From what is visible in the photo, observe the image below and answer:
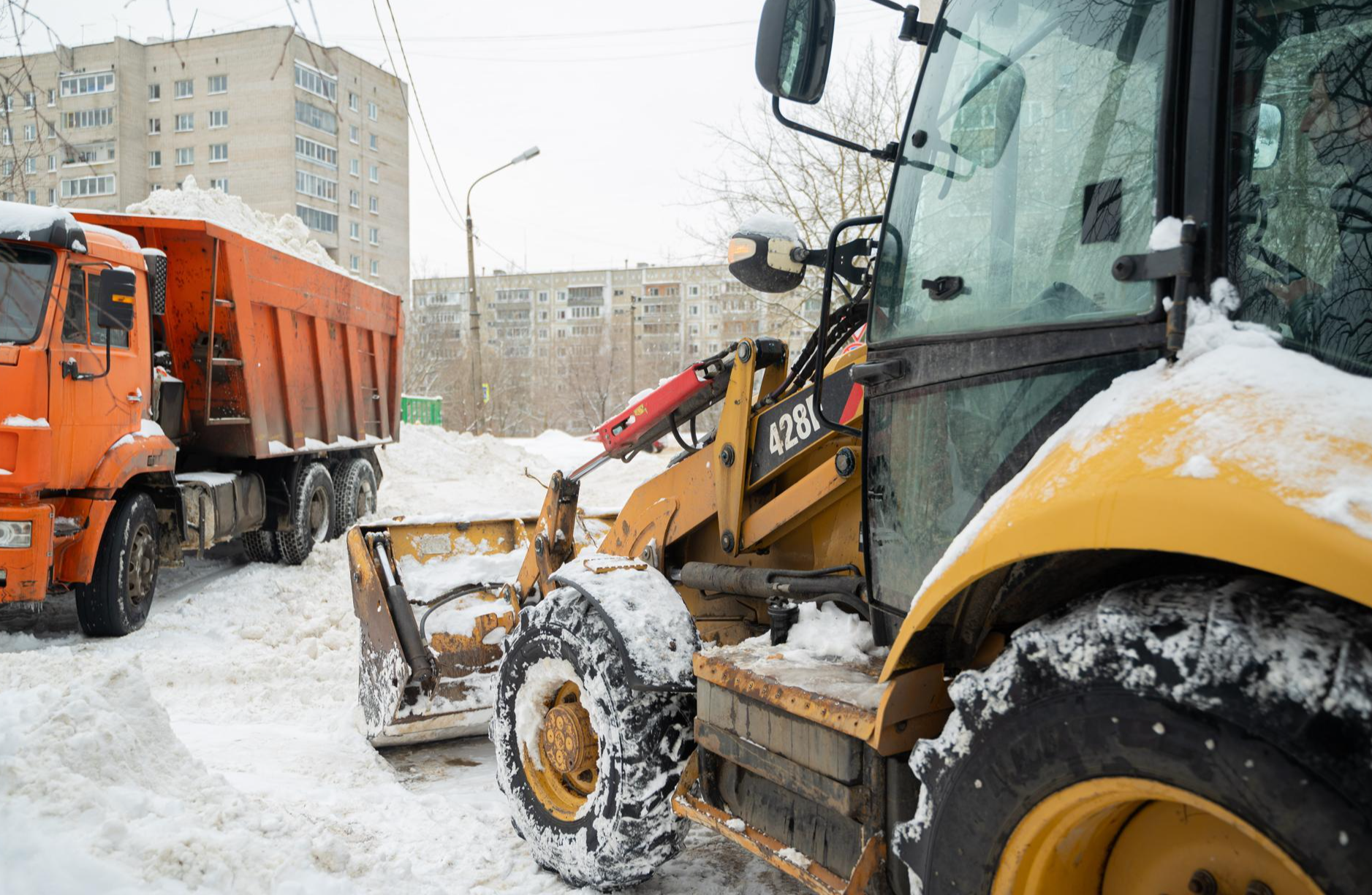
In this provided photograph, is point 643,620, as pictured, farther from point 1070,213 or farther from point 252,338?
point 252,338

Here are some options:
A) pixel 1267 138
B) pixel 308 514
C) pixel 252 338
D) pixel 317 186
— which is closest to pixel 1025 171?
pixel 1267 138

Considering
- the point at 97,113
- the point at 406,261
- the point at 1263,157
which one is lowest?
the point at 1263,157

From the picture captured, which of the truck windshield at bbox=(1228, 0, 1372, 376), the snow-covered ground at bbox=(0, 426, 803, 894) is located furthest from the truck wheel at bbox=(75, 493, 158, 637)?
the truck windshield at bbox=(1228, 0, 1372, 376)

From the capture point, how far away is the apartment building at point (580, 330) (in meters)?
36.8

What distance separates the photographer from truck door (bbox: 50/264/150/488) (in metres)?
6.13

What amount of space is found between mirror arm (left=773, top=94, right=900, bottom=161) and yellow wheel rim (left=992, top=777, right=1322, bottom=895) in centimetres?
157

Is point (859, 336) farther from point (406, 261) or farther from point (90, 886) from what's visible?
point (406, 261)

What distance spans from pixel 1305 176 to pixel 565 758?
2.75 metres

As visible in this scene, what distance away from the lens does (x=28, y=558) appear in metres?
5.88

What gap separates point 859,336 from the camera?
10.4 feet

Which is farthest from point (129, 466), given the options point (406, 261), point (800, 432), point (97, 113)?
point (406, 261)

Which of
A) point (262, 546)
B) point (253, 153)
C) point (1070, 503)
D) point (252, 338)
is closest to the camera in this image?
point (1070, 503)

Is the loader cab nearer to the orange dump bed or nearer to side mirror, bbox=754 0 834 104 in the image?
side mirror, bbox=754 0 834 104

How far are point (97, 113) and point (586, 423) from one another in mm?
25146
